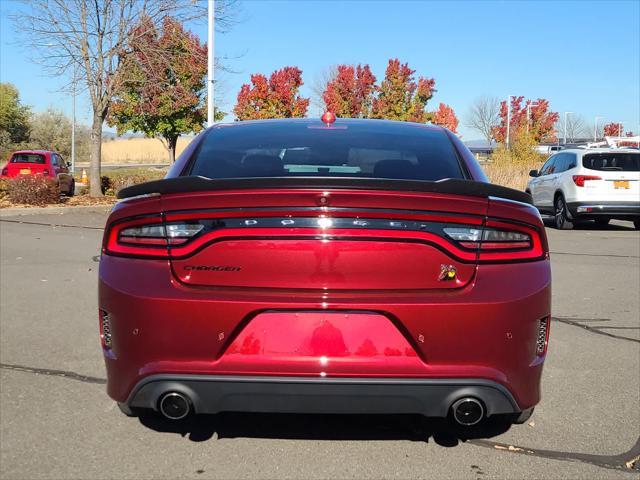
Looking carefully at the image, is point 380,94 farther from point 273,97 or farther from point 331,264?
point 331,264

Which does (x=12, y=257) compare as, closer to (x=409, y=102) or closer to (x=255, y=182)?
(x=255, y=182)

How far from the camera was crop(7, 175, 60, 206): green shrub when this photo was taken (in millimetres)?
17406

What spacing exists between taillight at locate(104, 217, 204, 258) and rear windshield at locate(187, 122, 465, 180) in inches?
25.2

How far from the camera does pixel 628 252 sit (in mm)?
11633

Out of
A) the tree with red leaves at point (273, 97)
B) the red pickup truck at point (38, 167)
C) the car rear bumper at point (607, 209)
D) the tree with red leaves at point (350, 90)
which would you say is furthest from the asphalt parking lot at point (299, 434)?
the tree with red leaves at point (350, 90)

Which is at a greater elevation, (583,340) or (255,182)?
(255,182)

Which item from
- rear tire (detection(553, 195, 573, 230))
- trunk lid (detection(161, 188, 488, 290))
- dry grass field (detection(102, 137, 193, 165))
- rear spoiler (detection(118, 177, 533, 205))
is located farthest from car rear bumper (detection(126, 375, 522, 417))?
dry grass field (detection(102, 137, 193, 165))

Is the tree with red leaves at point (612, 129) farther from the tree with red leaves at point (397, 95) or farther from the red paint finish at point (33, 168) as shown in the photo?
the red paint finish at point (33, 168)

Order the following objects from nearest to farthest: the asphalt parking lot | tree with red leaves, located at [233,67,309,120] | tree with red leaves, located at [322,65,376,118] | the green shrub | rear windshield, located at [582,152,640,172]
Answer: the asphalt parking lot < rear windshield, located at [582,152,640,172] < the green shrub < tree with red leaves, located at [233,67,309,120] < tree with red leaves, located at [322,65,376,118]

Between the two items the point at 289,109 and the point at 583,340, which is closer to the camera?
the point at 583,340

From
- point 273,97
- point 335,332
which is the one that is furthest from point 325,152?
point 273,97

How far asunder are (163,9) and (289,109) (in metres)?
23.2

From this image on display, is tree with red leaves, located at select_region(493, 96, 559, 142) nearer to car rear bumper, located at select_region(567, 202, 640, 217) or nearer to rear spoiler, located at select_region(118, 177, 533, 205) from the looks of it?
car rear bumper, located at select_region(567, 202, 640, 217)

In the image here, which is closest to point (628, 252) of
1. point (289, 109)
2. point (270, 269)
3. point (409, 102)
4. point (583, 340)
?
point (583, 340)
